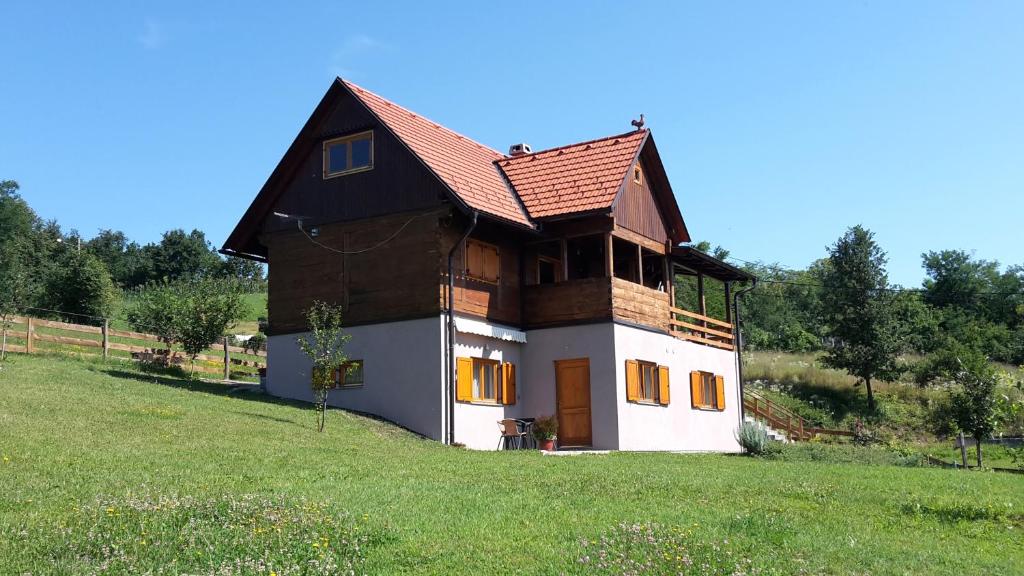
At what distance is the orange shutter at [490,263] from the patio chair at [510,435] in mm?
3809

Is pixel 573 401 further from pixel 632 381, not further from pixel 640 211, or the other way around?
pixel 640 211

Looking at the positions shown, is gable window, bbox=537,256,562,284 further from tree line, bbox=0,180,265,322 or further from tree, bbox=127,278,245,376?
tree line, bbox=0,180,265,322

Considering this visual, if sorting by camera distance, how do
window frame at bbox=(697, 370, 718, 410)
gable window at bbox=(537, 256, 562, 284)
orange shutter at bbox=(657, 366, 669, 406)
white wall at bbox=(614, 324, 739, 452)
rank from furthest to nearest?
1. window frame at bbox=(697, 370, 718, 410)
2. gable window at bbox=(537, 256, 562, 284)
3. orange shutter at bbox=(657, 366, 669, 406)
4. white wall at bbox=(614, 324, 739, 452)

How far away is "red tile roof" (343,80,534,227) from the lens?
25.6 m

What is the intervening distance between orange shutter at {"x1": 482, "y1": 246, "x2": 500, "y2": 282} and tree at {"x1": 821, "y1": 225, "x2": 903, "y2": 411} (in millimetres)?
28113

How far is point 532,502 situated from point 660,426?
15502mm

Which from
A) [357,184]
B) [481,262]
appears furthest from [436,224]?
[357,184]

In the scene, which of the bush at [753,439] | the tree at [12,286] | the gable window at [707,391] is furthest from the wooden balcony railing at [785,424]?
the tree at [12,286]

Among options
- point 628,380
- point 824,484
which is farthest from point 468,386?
point 824,484

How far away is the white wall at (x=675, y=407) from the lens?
2611cm

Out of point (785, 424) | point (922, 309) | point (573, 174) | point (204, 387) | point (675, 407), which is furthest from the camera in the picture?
point (922, 309)

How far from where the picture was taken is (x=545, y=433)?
2550 centimetres

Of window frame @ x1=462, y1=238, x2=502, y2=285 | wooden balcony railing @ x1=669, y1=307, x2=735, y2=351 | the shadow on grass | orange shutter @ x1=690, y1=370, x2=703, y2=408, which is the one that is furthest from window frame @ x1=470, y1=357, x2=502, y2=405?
orange shutter @ x1=690, y1=370, x2=703, y2=408

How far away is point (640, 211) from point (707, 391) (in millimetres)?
6903
